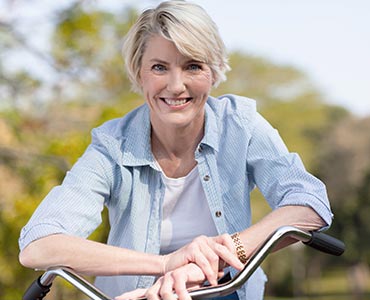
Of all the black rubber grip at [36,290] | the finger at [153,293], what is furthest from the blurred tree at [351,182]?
the finger at [153,293]

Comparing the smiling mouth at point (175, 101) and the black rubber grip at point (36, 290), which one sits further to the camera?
the smiling mouth at point (175, 101)

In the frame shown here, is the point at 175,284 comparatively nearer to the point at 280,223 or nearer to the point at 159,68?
the point at 280,223

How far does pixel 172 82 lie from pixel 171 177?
345 mm

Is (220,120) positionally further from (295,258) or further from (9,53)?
(295,258)

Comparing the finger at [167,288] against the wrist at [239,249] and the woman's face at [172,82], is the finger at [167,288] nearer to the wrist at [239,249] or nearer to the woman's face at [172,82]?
the wrist at [239,249]

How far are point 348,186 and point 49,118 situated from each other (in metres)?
18.1

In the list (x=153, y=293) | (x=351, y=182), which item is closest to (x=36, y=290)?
(x=153, y=293)

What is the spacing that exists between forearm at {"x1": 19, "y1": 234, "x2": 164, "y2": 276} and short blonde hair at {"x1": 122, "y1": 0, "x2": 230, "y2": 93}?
0.52 metres

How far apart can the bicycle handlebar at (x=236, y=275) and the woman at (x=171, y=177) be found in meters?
0.08

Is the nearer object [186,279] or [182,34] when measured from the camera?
[186,279]

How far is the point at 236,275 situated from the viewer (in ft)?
5.65

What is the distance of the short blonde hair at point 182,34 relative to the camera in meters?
2.09

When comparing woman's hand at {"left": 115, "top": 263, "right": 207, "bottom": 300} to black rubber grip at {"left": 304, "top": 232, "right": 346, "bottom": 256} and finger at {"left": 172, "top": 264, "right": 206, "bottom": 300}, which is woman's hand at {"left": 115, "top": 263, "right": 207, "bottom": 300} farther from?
black rubber grip at {"left": 304, "top": 232, "right": 346, "bottom": 256}

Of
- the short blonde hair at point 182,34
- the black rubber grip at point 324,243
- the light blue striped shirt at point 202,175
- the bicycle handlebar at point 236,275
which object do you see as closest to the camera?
the bicycle handlebar at point 236,275
